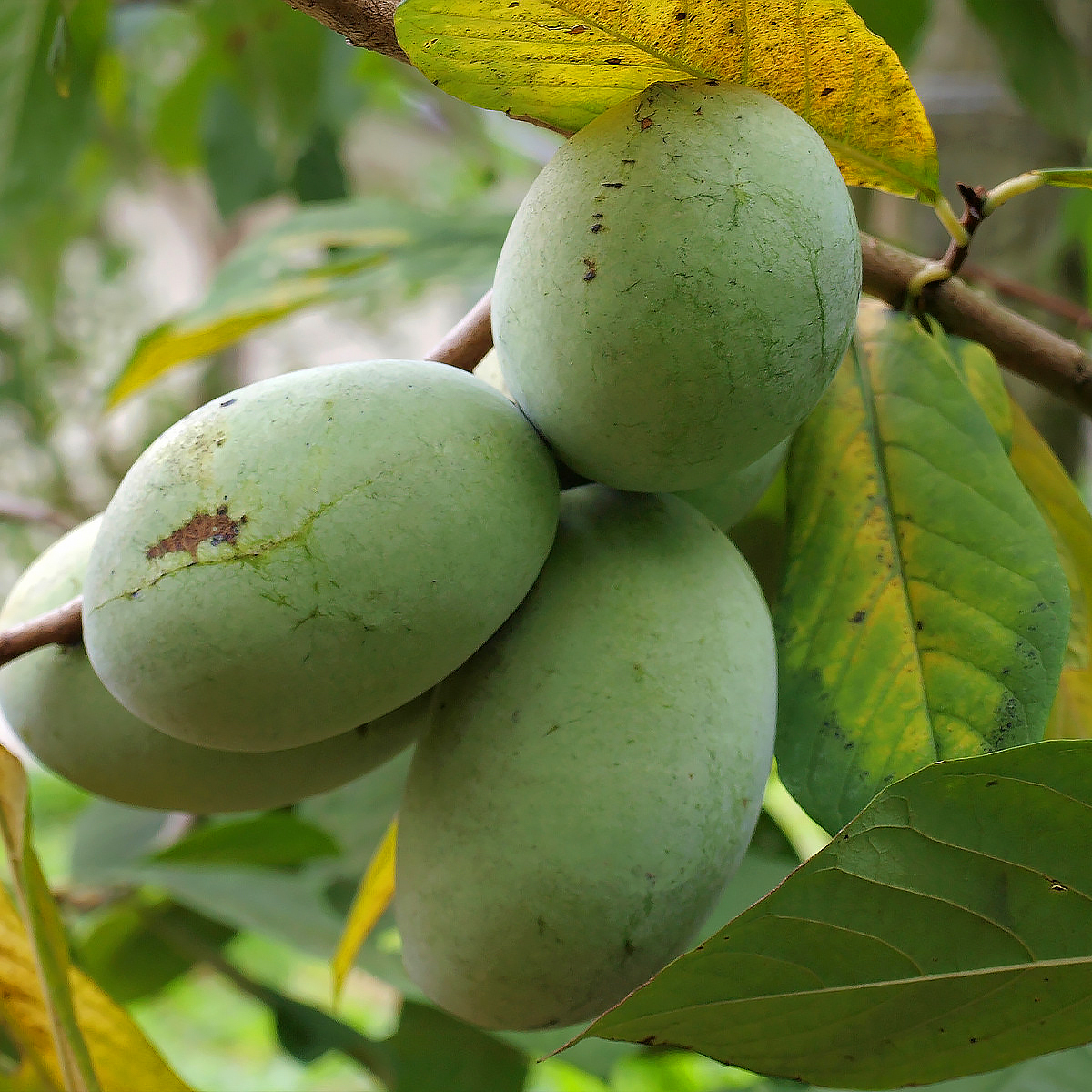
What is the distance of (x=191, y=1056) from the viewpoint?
8.01ft

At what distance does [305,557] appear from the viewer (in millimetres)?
391

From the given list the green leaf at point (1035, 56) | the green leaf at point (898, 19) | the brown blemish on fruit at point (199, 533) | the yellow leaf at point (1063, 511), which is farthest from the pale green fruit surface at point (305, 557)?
the green leaf at point (1035, 56)

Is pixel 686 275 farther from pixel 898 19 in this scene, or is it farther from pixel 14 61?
pixel 14 61

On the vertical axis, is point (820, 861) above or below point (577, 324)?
below

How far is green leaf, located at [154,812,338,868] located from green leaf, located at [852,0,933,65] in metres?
0.79

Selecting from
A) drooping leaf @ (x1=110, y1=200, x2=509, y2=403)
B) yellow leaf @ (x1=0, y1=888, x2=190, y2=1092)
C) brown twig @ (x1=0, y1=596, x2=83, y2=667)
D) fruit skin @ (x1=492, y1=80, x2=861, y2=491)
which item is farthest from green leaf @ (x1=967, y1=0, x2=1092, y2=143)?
yellow leaf @ (x1=0, y1=888, x2=190, y2=1092)

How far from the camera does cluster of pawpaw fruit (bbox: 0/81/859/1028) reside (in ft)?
1.28

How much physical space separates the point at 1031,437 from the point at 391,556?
1.41ft

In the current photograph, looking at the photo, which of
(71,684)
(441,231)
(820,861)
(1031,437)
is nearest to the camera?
(820,861)

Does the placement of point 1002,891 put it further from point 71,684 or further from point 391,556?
point 71,684

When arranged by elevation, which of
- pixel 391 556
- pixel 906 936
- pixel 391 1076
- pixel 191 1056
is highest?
pixel 391 556

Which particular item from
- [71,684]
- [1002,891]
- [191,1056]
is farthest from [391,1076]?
[191,1056]

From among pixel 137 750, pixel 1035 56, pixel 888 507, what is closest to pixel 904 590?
pixel 888 507

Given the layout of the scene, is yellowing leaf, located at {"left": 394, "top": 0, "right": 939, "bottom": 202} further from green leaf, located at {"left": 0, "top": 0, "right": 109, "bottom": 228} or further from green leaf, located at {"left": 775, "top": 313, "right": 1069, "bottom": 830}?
green leaf, located at {"left": 0, "top": 0, "right": 109, "bottom": 228}
